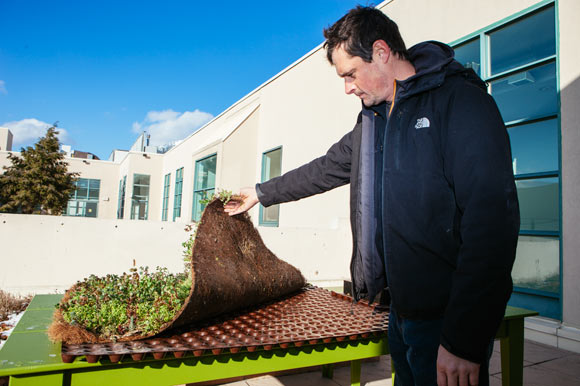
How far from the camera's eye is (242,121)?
10508mm

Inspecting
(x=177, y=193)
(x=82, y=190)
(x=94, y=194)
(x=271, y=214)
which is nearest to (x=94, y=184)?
(x=94, y=194)

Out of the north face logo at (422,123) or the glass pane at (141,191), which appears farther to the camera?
the glass pane at (141,191)

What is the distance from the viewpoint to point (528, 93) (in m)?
4.39

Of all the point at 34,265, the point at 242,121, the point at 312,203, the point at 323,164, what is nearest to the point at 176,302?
the point at 323,164

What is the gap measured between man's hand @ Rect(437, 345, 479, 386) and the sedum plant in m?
1.05

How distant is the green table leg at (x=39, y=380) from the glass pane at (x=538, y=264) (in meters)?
4.55

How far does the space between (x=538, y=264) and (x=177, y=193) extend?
56.1 ft

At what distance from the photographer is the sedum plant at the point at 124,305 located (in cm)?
146

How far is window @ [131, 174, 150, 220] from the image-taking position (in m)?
24.5

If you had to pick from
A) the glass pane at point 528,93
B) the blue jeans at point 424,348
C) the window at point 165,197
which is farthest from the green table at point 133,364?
the window at point 165,197

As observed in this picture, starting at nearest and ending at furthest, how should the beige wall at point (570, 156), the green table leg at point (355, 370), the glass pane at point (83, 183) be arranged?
the green table leg at point (355, 370), the beige wall at point (570, 156), the glass pane at point (83, 183)

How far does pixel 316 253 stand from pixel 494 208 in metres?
4.16

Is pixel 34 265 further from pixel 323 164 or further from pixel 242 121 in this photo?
pixel 242 121

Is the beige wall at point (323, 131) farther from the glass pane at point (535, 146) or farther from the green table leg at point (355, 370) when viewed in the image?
the green table leg at point (355, 370)
